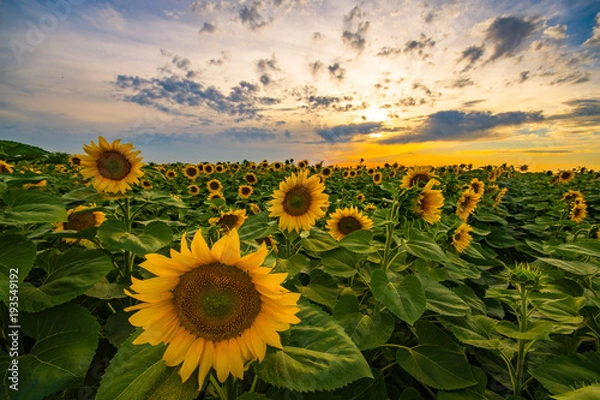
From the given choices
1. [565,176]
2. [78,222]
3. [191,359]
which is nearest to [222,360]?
[191,359]

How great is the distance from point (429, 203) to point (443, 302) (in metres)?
0.81

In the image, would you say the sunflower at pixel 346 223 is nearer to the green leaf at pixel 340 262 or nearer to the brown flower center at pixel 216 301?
the green leaf at pixel 340 262

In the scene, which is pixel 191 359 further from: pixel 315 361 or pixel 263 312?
pixel 315 361

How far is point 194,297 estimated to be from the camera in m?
1.11

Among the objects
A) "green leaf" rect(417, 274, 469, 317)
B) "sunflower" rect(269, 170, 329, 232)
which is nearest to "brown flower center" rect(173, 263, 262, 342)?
"green leaf" rect(417, 274, 469, 317)

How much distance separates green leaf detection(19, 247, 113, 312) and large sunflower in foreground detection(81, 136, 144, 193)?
84 centimetres

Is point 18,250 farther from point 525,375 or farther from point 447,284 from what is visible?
point 447,284

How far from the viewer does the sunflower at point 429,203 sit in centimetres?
250

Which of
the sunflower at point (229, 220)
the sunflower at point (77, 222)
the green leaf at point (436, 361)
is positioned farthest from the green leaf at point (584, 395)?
the sunflower at point (77, 222)

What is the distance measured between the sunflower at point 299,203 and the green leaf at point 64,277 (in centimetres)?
126

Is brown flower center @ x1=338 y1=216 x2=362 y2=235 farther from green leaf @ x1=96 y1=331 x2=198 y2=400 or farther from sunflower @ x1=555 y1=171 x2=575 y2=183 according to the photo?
sunflower @ x1=555 y1=171 x2=575 y2=183

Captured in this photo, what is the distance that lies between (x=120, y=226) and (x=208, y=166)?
11.6 m

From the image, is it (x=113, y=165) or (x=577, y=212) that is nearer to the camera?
(x=113, y=165)

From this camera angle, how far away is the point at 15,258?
1558 millimetres
